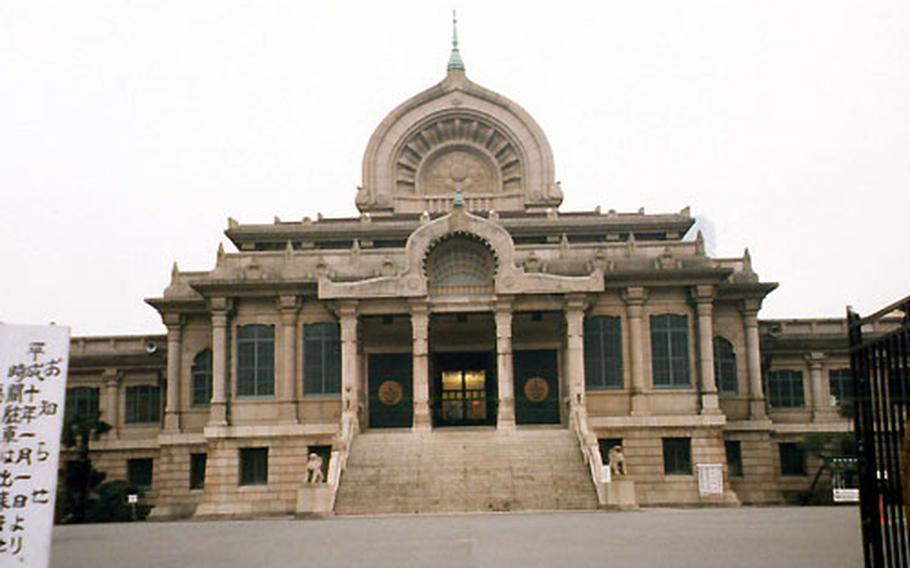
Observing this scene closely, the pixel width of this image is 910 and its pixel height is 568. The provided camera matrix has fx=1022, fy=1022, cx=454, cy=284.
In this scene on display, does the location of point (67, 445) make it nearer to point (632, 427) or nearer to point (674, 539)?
point (632, 427)

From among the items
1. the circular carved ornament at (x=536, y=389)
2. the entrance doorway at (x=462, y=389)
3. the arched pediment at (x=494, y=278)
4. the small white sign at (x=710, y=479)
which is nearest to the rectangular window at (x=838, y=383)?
the small white sign at (x=710, y=479)

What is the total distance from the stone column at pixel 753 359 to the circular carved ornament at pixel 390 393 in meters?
15.4

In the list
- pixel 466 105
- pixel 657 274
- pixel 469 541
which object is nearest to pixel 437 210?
pixel 466 105

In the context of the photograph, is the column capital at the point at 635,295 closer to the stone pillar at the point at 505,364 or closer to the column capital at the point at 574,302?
the column capital at the point at 574,302

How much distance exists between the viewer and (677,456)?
42.2 metres

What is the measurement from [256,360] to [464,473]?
11910mm

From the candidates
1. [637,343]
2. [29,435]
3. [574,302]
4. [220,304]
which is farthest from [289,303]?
[29,435]

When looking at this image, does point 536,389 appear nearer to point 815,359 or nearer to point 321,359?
point 321,359

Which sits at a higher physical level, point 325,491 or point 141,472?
point 141,472

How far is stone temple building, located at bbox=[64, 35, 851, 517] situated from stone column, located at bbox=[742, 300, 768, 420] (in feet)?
0.32

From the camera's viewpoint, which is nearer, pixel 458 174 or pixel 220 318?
pixel 220 318

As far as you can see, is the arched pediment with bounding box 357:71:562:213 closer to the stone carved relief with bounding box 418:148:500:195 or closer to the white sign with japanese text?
the stone carved relief with bounding box 418:148:500:195

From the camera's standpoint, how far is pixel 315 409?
1692 inches

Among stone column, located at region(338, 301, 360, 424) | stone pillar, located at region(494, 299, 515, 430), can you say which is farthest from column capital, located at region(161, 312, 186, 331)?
stone pillar, located at region(494, 299, 515, 430)
